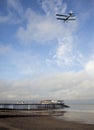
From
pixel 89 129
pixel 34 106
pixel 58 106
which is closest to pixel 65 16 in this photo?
pixel 89 129

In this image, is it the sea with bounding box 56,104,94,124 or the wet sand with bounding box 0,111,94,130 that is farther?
the sea with bounding box 56,104,94,124

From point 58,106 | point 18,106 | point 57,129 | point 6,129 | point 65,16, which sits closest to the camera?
point 6,129

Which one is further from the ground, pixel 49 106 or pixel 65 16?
pixel 65 16

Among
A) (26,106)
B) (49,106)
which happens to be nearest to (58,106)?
(49,106)

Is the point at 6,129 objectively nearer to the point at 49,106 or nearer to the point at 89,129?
the point at 89,129

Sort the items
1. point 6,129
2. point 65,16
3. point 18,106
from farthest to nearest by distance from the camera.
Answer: point 18,106, point 65,16, point 6,129

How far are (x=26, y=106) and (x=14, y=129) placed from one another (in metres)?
69.8

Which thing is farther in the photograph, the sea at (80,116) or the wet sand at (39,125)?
the sea at (80,116)

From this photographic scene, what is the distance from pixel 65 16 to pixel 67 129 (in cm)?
2428

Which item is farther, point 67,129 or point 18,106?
point 18,106

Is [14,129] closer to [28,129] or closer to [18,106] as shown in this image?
[28,129]

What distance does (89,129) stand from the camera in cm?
2747

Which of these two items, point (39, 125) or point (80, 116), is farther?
point (80, 116)

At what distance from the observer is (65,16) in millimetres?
45250
